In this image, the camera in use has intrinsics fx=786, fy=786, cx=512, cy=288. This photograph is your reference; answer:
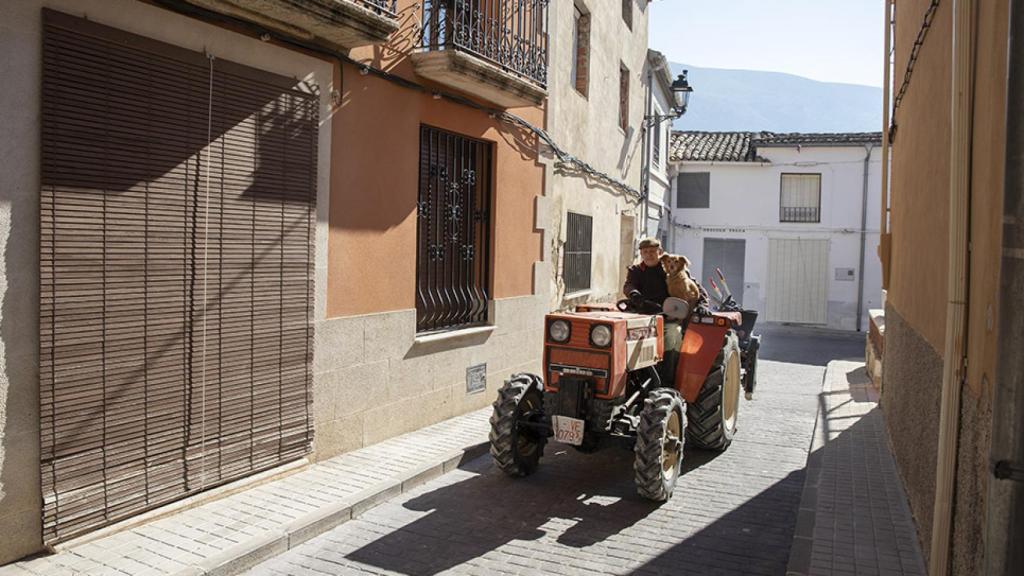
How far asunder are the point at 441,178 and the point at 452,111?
684mm

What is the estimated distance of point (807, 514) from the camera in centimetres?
541

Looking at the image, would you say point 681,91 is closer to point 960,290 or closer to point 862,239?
point 862,239

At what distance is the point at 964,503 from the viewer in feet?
11.3

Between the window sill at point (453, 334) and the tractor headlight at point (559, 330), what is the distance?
6.02ft

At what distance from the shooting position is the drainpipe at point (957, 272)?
3568 mm

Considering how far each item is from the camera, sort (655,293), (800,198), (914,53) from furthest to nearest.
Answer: (800,198) → (655,293) → (914,53)

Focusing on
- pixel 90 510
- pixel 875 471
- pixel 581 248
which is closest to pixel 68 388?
pixel 90 510

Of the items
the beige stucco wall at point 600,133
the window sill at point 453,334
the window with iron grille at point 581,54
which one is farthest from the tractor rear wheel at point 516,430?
the window with iron grille at point 581,54

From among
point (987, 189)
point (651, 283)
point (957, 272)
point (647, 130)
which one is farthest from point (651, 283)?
point (647, 130)

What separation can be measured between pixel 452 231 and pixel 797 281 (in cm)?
1856

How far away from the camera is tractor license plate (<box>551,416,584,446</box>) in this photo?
223 inches

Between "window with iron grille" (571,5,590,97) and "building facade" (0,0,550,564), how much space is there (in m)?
3.88

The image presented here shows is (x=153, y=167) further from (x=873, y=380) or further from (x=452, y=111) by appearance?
(x=873, y=380)

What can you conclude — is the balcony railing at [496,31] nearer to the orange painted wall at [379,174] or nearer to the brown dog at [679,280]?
the orange painted wall at [379,174]
